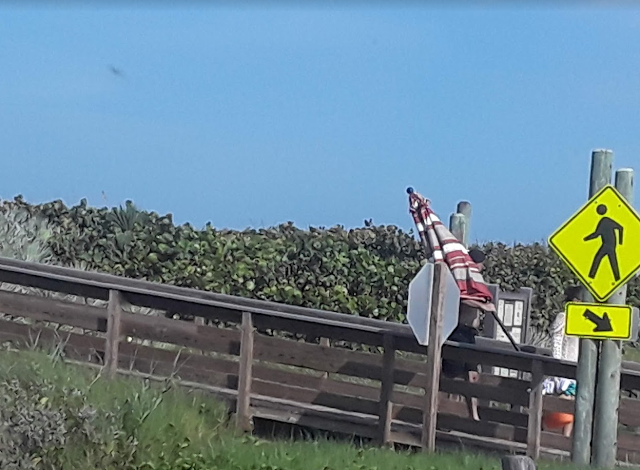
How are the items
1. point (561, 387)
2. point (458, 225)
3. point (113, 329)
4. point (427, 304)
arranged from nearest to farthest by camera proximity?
point (427, 304)
point (113, 329)
point (561, 387)
point (458, 225)

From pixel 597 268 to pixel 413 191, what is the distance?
92.8 inches

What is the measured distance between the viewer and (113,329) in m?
11.7

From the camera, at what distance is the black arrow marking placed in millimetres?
9953

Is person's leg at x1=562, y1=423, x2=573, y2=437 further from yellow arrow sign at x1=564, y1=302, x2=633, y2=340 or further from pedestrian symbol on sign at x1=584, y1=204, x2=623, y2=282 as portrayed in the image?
pedestrian symbol on sign at x1=584, y1=204, x2=623, y2=282

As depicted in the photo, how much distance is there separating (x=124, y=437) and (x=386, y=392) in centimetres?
295

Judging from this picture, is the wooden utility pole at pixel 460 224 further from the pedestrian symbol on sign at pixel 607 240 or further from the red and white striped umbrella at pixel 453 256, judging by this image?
the pedestrian symbol on sign at pixel 607 240

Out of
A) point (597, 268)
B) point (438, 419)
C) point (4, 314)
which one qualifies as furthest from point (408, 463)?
point (4, 314)

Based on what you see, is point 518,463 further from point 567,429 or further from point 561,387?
point 561,387

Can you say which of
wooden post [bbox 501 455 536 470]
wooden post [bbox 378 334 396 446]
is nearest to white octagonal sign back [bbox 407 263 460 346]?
wooden post [bbox 378 334 396 446]

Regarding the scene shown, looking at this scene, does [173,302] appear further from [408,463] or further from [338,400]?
[408,463]

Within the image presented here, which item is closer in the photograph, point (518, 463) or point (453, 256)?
point (518, 463)

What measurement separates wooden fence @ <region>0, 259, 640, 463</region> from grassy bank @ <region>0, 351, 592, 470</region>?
892mm

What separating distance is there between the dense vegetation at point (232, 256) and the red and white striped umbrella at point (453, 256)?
587 centimetres

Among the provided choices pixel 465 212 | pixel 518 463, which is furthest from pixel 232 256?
pixel 518 463
